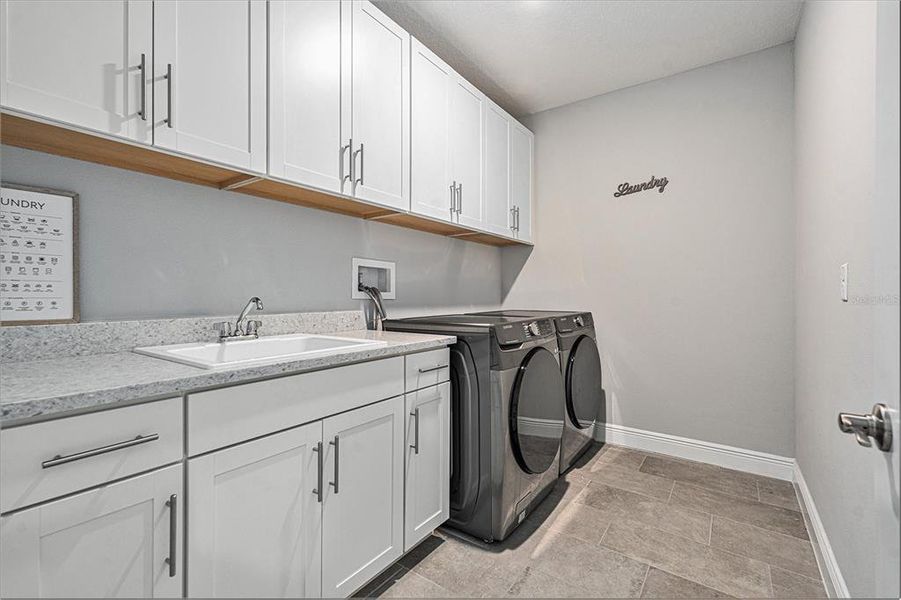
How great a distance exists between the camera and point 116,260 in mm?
1452

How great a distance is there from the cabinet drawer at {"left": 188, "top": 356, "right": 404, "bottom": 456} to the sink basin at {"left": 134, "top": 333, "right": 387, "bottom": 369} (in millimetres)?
62

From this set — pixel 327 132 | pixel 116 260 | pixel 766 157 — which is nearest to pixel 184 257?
pixel 116 260

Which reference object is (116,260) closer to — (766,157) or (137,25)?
(137,25)

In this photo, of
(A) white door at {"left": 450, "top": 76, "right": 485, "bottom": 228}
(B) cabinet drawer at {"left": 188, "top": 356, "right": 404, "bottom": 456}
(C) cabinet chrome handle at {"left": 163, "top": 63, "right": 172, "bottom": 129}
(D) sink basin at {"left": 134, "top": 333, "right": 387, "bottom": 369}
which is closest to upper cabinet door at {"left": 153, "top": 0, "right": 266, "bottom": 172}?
(C) cabinet chrome handle at {"left": 163, "top": 63, "right": 172, "bottom": 129}

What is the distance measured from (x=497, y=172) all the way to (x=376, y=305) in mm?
1311

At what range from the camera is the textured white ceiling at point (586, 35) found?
219 centimetres

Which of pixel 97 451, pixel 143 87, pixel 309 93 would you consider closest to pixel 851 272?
pixel 309 93

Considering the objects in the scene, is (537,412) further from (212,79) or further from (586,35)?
(586,35)

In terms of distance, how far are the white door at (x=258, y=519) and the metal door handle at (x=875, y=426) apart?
126cm

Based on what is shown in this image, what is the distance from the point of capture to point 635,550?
183 cm

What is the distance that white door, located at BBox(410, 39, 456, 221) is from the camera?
219 cm

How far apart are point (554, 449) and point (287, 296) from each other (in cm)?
153

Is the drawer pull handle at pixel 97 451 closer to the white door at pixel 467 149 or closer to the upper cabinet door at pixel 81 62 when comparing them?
the upper cabinet door at pixel 81 62

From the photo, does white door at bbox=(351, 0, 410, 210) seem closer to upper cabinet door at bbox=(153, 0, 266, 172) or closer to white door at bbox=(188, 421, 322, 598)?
upper cabinet door at bbox=(153, 0, 266, 172)
